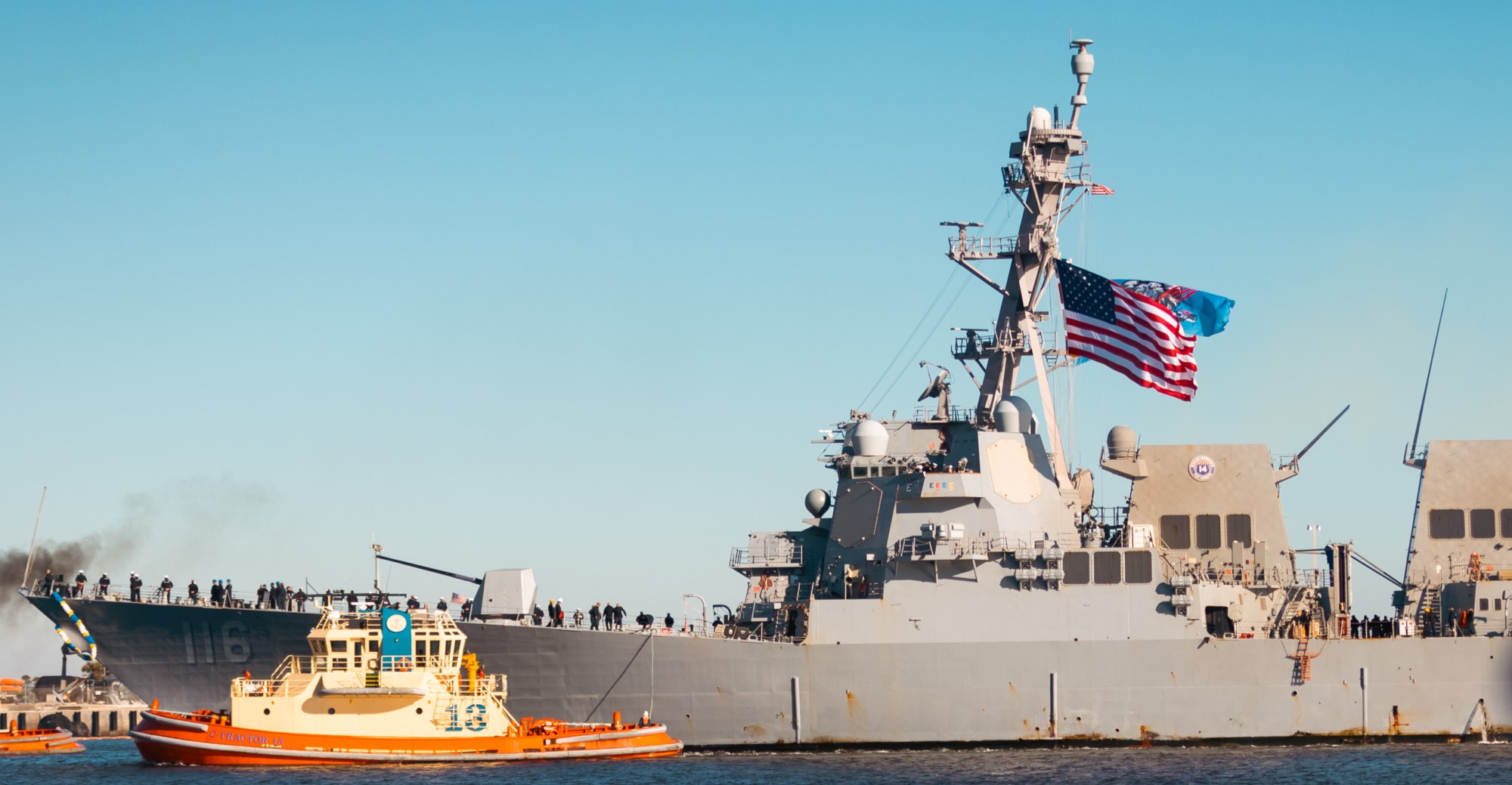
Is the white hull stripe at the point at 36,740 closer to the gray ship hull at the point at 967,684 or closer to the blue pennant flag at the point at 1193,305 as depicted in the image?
the gray ship hull at the point at 967,684

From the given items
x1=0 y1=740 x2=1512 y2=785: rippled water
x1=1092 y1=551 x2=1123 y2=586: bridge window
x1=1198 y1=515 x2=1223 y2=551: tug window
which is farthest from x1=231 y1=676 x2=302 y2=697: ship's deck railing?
x1=1198 y1=515 x2=1223 y2=551: tug window

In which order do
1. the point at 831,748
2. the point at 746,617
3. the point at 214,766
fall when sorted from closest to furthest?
the point at 214,766 → the point at 831,748 → the point at 746,617

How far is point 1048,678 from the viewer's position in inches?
1211

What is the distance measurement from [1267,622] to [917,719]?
7028mm

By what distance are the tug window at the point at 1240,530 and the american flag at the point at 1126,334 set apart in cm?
416

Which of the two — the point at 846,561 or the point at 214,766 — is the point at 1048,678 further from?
the point at 214,766

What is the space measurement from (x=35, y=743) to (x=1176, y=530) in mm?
22542

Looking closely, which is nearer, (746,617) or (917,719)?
(917,719)

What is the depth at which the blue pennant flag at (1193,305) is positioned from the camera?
→ 30750 mm

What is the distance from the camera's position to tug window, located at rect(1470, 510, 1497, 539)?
109 ft

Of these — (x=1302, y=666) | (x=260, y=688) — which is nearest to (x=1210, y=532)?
(x=1302, y=666)

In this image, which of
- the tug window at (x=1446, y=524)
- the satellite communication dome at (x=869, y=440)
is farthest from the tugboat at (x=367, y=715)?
the tug window at (x=1446, y=524)

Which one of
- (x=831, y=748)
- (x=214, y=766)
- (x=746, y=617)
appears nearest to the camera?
(x=214, y=766)

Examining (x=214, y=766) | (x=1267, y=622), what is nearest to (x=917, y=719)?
(x=1267, y=622)
